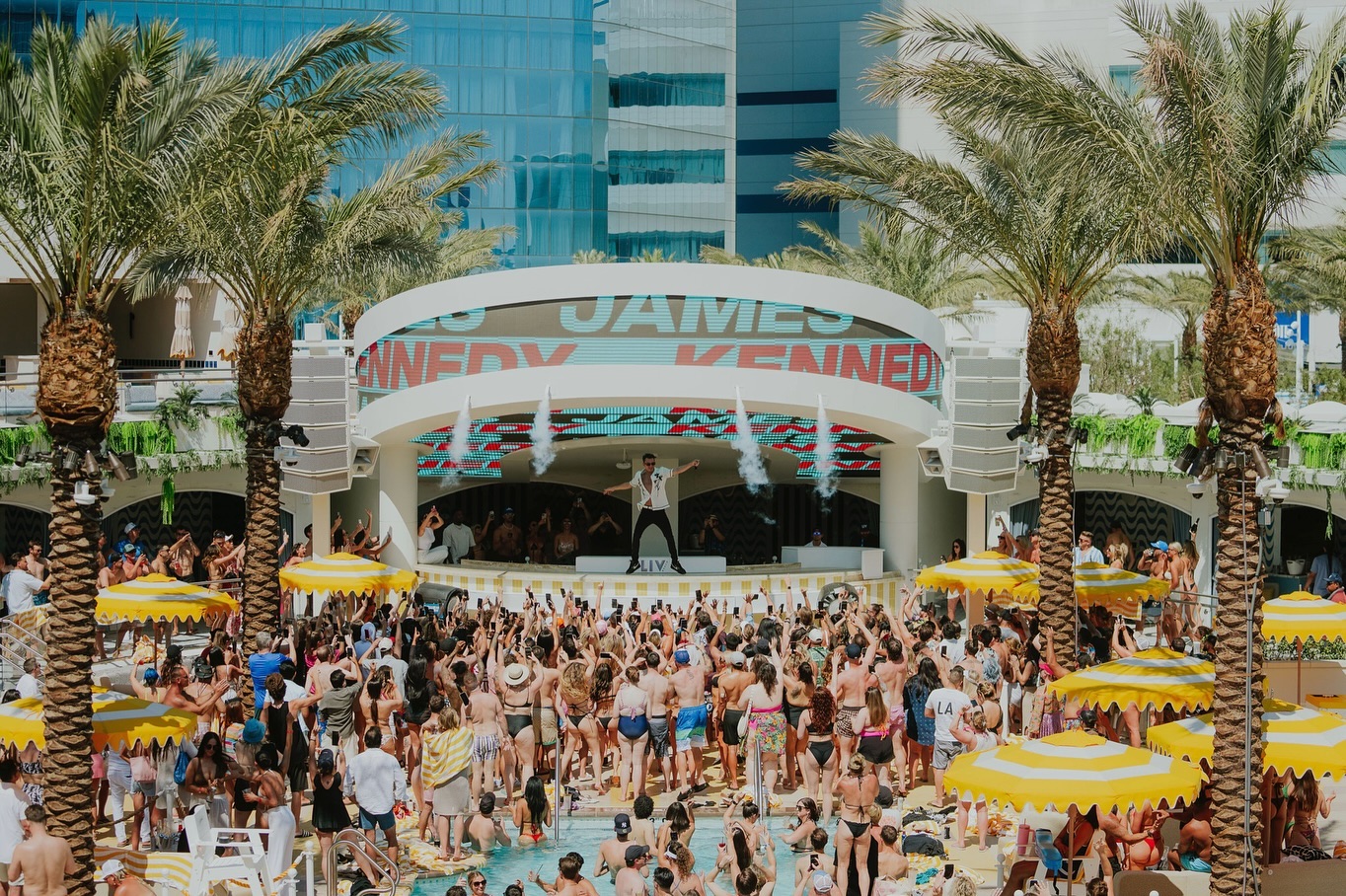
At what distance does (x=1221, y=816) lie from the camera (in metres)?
12.3

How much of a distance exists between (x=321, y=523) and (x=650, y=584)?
5.64 meters

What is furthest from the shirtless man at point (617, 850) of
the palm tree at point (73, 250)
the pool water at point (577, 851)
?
the palm tree at point (73, 250)

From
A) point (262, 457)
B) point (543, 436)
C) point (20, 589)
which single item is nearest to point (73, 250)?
point (262, 457)

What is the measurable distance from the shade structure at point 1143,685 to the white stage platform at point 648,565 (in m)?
13.3

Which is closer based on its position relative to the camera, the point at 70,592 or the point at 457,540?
the point at 70,592

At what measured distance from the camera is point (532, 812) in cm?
1389

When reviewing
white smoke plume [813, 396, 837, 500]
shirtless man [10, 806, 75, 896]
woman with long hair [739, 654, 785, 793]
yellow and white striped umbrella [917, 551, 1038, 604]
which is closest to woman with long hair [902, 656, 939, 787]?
woman with long hair [739, 654, 785, 793]

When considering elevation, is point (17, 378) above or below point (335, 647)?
above

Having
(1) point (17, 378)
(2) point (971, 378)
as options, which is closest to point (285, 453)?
(2) point (971, 378)

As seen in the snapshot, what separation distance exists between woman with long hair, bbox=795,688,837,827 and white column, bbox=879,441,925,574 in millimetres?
13640

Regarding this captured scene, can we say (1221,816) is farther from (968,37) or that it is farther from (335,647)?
(335,647)

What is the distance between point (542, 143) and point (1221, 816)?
51630 millimetres

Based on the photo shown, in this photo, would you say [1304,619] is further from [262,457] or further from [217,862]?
[262,457]

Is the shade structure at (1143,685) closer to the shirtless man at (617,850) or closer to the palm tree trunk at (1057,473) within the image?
the palm tree trunk at (1057,473)
